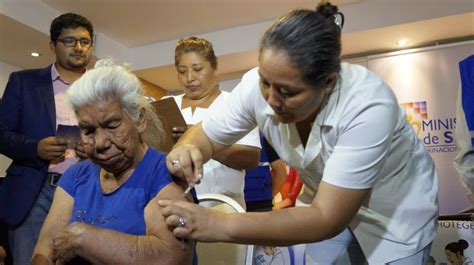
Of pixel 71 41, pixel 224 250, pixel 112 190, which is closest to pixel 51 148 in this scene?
pixel 71 41

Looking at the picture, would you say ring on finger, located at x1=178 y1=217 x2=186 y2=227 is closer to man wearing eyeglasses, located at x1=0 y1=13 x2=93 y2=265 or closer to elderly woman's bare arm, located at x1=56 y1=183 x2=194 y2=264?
elderly woman's bare arm, located at x1=56 y1=183 x2=194 y2=264

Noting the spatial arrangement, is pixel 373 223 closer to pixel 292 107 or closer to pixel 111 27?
pixel 292 107

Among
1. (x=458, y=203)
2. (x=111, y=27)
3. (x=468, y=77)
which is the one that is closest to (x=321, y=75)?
(x=468, y=77)

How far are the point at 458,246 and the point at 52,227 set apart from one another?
6.48ft

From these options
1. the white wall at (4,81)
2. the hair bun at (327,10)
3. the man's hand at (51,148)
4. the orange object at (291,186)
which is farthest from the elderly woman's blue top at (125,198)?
the white wall at (4,81)

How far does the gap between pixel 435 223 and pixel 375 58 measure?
4.05 meters

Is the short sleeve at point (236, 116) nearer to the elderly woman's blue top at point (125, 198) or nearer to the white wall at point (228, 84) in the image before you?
the elderly woman's blue top at point (125, 198)

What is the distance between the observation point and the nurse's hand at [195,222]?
0.91 m

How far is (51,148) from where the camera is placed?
6.48 ft

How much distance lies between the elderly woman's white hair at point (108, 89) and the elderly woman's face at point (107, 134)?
2cm

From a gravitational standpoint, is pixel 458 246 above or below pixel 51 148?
below

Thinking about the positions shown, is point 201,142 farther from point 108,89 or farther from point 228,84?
point 228,84

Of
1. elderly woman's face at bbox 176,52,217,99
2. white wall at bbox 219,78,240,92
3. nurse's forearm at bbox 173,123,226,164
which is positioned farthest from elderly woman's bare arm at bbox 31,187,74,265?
white wall at bbox 219,78,240,92

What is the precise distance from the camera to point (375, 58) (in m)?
5.05
